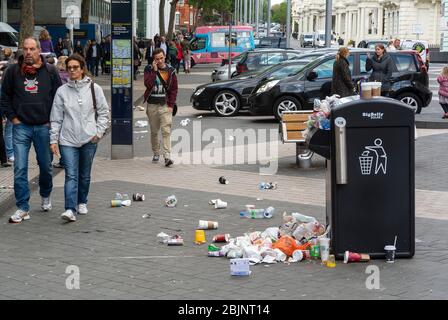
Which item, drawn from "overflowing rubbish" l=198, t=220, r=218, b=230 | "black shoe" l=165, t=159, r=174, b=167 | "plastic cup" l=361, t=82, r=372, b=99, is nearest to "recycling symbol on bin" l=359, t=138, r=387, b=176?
"plastic cup" l=361, t=82, r=372, b=99

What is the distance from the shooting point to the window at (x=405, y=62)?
2167cm

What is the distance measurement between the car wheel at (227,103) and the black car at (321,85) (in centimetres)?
138

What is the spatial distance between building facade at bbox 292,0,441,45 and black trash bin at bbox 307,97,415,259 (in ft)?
223

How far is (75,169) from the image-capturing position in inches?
394

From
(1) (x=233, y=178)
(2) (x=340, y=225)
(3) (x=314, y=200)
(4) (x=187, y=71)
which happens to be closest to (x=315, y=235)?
(2) (x=340, y=225)

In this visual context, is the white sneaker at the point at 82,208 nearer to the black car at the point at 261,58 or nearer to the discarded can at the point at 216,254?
the discarded can at the point at 216,254

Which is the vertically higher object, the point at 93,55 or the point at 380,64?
the point at 93,55

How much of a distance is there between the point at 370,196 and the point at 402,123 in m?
0.68

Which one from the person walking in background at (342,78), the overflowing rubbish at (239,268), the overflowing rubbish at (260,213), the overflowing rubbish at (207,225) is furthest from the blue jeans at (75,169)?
the person walking in background at (342,78)

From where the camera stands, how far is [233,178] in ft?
43.3

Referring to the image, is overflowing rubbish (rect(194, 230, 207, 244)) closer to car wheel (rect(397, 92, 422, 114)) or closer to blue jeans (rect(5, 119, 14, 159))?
blue jeans (rect(5, 119, 14, 159))

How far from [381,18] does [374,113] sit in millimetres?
104030

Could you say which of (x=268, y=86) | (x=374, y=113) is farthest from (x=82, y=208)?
(x=268, y=86)

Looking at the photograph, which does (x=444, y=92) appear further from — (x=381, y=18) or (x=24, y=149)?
(x=381, y=18)
